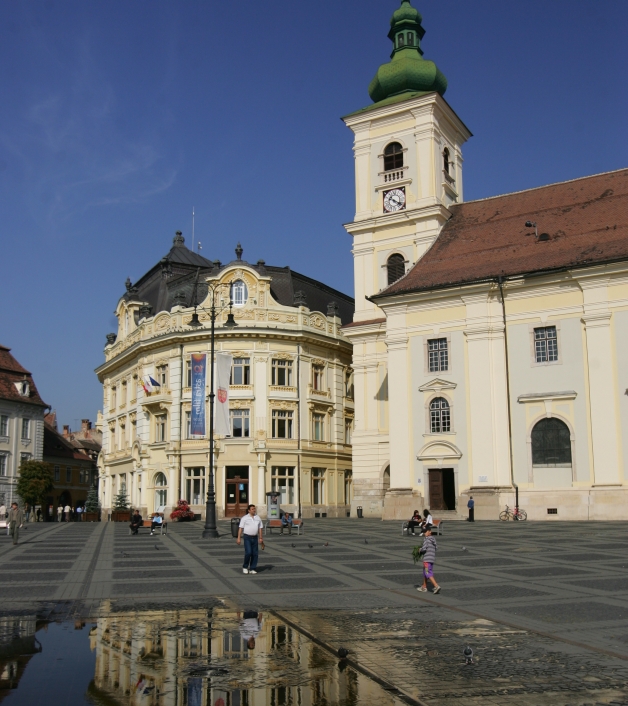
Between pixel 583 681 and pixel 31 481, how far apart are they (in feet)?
208

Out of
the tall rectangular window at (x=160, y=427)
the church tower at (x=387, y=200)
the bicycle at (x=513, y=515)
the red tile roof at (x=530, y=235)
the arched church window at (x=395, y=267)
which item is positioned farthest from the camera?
the tall rectangular window at (x=160, y=427)

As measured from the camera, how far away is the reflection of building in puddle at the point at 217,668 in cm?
707

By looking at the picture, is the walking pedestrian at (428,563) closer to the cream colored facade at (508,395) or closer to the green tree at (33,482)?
the cream colored facade at (508,395)

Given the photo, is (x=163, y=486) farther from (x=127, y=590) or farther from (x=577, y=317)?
(x=127, y=590)

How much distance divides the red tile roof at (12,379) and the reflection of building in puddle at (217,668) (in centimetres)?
6366

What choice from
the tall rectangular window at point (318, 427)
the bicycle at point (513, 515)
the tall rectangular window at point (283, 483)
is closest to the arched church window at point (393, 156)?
the tall rectangular window at point (318, 427)

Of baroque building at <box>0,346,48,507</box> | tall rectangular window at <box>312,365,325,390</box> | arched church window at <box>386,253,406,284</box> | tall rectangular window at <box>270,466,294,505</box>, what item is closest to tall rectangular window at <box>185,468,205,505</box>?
tall rectangular window at <box>270,466,294,505</box>

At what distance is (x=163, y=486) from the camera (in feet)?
179

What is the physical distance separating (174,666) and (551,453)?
3177 cm

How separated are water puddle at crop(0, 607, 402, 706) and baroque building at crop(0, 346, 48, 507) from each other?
61822 millimetres

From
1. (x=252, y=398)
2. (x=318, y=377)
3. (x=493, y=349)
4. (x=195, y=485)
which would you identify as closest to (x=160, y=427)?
(x=195, y=485)

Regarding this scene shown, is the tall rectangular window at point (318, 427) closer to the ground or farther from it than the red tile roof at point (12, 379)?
closer to the ground

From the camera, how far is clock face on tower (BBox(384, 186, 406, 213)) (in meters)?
47.7

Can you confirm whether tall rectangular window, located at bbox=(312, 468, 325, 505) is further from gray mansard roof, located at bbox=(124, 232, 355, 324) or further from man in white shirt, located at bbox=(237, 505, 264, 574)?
man in white shirt, located at bbox=(237, 505, 264, 574)
